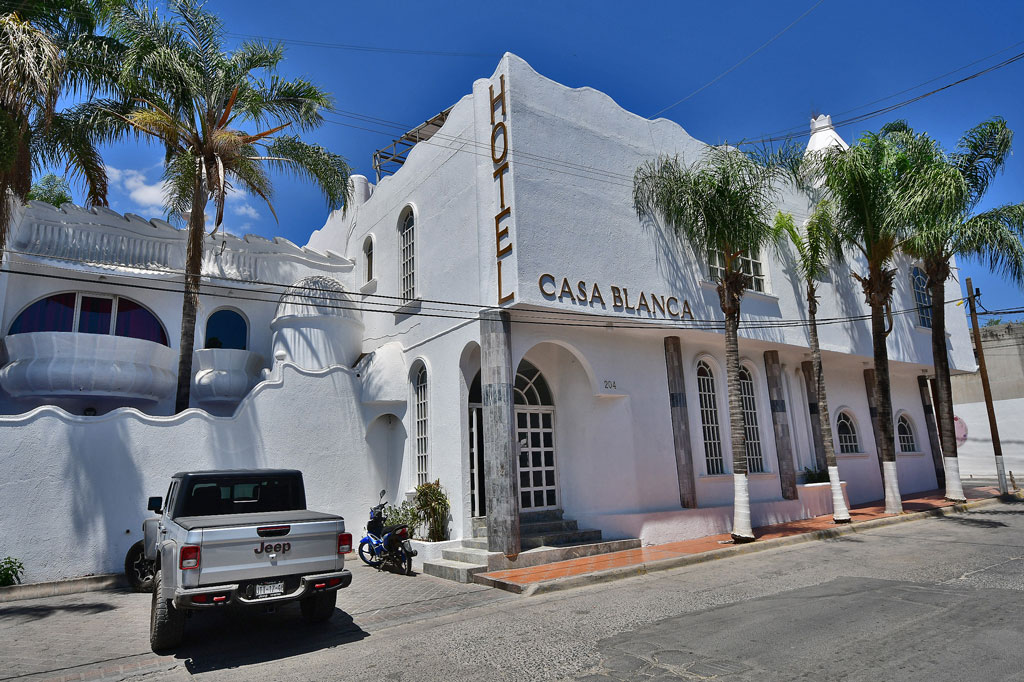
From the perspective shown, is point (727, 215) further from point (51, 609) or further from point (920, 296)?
point (51, 609)

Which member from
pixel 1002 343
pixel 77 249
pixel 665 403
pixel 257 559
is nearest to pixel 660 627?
pixel 257 559

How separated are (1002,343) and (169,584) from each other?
117ft

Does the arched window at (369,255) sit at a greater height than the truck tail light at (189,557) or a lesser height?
greater

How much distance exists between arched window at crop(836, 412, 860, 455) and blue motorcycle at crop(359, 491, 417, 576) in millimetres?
14539

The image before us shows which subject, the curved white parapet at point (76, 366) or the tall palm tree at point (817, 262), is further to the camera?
the tall palm tree at point (817, 262)

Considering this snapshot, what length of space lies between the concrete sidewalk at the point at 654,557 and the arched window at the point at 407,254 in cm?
702

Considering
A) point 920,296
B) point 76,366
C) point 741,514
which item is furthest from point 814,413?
point 76,366

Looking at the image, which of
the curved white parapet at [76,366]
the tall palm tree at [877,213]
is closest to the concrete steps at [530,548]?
the curved white parapet at [76,366]

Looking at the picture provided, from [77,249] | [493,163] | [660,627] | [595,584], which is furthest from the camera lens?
[77,249]

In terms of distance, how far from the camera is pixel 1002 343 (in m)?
29.8

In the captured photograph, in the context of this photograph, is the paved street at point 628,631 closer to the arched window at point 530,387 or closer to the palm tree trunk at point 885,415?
the arched window at point 530,387

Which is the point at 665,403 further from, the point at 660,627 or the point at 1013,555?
the point at 660,627

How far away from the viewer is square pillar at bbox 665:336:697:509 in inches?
543

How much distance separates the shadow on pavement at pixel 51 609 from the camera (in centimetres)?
859
